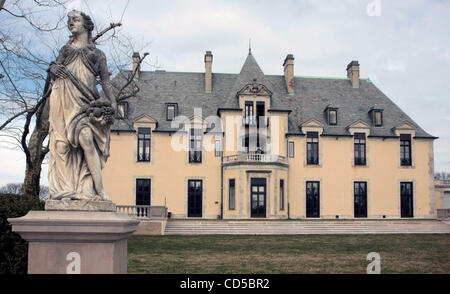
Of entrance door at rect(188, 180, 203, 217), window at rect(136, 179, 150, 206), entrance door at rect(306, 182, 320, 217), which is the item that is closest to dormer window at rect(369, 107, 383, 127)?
entrance door at rect(306, 182, 320, 217)

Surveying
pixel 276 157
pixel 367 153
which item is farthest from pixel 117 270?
pixel 367 153

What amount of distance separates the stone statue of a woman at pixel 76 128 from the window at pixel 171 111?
32167mm

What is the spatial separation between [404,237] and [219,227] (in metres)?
11.0

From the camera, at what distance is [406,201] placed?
3900 centimetres

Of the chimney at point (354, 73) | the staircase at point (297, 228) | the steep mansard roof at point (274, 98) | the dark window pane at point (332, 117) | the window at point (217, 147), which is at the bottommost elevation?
the staircase at point (297, 228)

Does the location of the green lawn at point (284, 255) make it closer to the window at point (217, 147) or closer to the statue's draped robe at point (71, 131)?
the statue's draped robe at point (71, 131)

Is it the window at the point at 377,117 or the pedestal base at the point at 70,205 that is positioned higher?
the window at the point at 377,117

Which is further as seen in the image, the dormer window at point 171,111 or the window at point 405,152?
the window at point 405,152

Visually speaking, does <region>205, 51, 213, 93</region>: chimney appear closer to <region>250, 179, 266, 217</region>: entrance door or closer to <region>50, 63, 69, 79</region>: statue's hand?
<region>250, 179, 266, 217</region>: entrance door

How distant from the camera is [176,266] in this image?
44.5 ft

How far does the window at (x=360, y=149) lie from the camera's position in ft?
127

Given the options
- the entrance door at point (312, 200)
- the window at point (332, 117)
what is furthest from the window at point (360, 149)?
the entrance door at point (312, 200)

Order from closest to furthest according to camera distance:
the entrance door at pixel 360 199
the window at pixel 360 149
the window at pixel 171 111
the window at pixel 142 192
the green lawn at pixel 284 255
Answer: the green lawn at pixel 284 255 → the window at pixel 142 192 → the window at pixel 171 111 → the entrance door at pixel 360 199 → the window at pixel 360 149
